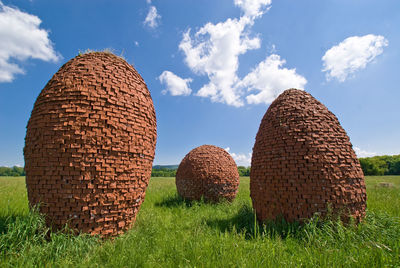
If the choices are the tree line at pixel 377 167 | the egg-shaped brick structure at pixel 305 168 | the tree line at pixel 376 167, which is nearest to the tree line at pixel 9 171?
the tree line at pixel 376 167

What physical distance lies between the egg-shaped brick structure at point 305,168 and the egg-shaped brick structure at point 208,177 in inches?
135

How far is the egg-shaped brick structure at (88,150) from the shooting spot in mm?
3727

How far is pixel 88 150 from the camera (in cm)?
381

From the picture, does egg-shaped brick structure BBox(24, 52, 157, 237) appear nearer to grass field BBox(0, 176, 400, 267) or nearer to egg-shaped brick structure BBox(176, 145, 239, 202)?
grass field BBox(0, 176, 400, 267)

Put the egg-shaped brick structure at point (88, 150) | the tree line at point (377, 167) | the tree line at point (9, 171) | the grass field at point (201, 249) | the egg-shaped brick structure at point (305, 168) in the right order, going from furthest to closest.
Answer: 1. the tree line at point (9, 171)
2. the tree line at point (377, 167)
3. the egg-shaped brick structure at point (305, 168)
4. the egg-shaped brick structure at point (88, 150)
5. the grass field at point (201, 249)

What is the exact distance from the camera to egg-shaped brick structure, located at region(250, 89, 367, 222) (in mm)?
4309

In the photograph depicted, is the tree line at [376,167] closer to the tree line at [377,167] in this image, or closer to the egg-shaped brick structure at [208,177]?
the tree line at [377,167]

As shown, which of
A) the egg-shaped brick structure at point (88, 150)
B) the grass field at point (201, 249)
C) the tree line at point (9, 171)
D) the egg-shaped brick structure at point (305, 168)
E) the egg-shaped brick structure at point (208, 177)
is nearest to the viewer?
the grass field at point (201, 249)

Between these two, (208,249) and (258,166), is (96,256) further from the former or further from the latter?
(258,166)

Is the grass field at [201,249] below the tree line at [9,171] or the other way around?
below

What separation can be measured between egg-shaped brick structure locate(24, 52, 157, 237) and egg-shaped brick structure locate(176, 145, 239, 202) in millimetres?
4444

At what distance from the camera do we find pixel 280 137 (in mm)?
4898

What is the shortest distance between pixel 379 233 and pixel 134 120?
230 inches

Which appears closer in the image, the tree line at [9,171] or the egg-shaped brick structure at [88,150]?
the egg-shaped brick structure at [88,150]
